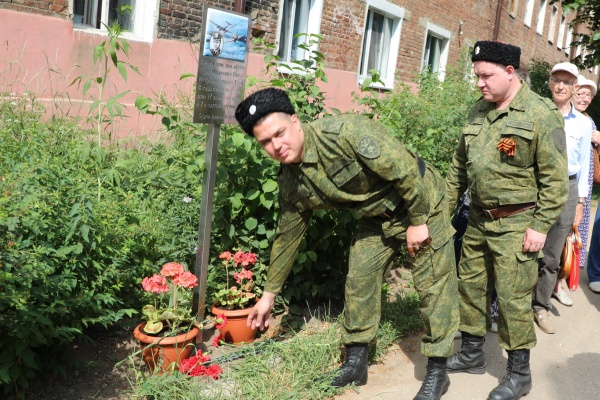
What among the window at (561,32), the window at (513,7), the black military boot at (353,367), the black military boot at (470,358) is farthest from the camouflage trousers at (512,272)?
the window at (561,32)

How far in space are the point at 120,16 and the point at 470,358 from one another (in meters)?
6.67

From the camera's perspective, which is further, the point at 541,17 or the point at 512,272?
the point at 541,17

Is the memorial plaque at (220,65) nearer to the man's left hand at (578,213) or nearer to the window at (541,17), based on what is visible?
the man's left hand at (578,213)

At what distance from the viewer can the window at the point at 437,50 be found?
17.5 meters

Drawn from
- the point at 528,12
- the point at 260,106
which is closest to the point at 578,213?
the point at 260,106

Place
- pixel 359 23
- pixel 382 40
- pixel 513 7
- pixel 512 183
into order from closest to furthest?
pixel 512 183, pixel 359 23, pixel 382 40, pixel 513 7

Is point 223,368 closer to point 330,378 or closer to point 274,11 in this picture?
point 330,378

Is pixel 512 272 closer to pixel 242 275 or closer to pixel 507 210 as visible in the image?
pixel 507 210

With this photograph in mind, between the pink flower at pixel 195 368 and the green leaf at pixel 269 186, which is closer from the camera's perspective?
the pink flower at pixel 195 368

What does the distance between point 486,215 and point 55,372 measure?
2657mm

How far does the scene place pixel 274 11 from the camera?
36.3ft

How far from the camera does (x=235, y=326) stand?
429 cm

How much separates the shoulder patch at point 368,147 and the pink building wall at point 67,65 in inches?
149

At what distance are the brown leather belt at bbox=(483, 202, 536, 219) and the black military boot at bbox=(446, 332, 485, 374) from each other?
0.86 metres
